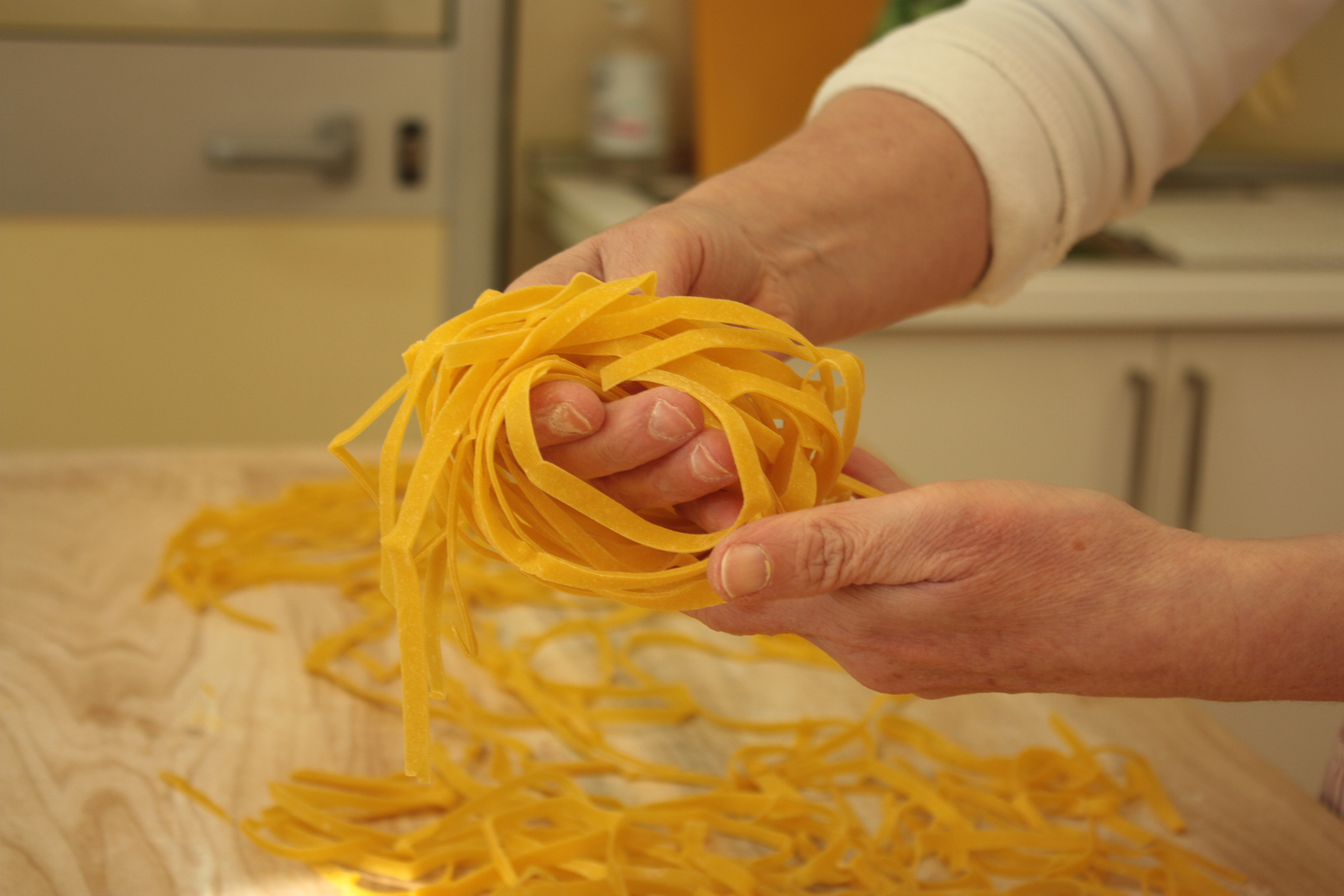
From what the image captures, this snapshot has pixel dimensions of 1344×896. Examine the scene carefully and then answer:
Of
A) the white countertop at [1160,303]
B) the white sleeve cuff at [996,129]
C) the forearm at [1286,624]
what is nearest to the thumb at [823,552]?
the forearm at [1286,624]

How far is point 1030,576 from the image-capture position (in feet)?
2.04

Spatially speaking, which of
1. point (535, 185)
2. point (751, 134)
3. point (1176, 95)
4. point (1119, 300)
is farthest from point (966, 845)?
point (535, 185)

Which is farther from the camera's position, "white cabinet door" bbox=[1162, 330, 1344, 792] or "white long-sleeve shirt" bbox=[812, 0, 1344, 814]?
"white cabinet door" bbox=[1162, 330, 1344, 792]

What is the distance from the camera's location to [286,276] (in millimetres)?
1891

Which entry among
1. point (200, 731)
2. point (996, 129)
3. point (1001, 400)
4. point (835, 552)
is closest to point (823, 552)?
point (835, 552)

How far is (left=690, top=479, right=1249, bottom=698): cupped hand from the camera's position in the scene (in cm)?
61

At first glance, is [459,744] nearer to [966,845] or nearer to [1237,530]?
[966,845]

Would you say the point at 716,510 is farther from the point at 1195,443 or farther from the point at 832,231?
the point at 1195,443

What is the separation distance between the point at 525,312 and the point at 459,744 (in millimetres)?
426

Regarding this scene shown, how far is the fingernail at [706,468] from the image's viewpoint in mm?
636

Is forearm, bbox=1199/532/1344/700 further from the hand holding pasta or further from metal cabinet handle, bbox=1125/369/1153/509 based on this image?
metal cabinet handle, bbox=1125/369/1153/509

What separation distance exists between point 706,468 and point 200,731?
0.52m

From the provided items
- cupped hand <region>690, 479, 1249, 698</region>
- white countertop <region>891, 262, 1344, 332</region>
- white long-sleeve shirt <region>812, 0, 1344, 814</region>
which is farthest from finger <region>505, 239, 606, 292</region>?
white countertop <region>891, 262, 1344, 332</region>

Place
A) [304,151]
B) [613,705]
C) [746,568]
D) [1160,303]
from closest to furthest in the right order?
1. [746,568]
2. [613,705]
3. [1160,303]
4. [304,151]
